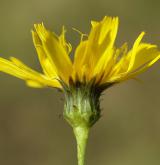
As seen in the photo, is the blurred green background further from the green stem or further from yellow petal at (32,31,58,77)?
the green stem

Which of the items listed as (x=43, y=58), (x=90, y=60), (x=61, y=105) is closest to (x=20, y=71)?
(x=43, y=58)

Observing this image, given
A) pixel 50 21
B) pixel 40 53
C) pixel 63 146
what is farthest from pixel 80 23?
pixel 40 53

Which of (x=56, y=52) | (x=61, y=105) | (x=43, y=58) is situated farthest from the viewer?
(x=61, y=105)

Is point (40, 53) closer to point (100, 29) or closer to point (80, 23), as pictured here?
point (100, 29)

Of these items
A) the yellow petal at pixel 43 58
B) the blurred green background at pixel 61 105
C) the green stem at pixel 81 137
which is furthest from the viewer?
the blurred green background at pixel 61 105

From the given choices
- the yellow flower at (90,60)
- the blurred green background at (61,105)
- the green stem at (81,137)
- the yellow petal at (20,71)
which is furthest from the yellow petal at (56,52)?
the blurred green background at (61,105)

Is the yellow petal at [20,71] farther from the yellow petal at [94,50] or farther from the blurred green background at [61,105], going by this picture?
the blurred green background at [61,105]

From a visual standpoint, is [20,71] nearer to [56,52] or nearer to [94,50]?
[56,52]
